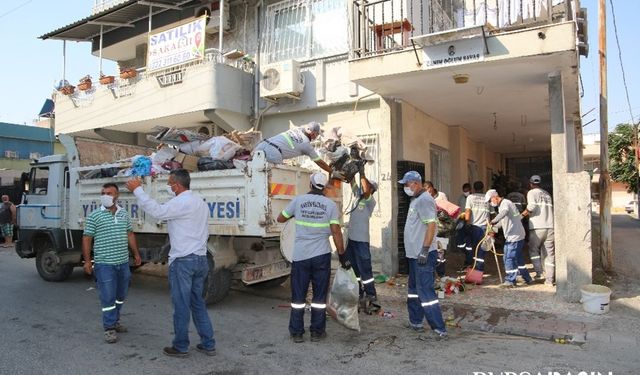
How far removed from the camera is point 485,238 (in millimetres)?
7719

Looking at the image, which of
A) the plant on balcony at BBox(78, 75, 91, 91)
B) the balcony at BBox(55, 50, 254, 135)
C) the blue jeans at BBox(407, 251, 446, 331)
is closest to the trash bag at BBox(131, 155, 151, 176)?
the balcony at BBox(55, 50, 254, 135)

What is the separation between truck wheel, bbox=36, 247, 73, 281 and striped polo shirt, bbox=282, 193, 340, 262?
5460 mm

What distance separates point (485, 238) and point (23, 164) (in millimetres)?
26785

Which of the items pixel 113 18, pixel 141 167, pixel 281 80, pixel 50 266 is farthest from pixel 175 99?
pixel 50 266

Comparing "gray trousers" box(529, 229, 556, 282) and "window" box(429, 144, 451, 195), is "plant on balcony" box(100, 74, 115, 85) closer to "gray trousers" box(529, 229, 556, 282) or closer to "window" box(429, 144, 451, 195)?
"window" box(429, 144, 451, 195)

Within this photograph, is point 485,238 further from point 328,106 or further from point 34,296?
point 34,296

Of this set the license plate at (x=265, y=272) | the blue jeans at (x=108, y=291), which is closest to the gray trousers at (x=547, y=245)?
the license plate at (x=265, y=272)

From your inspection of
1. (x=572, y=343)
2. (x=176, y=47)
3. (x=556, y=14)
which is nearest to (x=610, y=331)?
(x=572, y=343)

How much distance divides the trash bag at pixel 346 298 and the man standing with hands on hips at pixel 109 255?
2.34 metres

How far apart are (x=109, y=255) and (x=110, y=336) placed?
84 cm

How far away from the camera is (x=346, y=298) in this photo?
519 centimetres

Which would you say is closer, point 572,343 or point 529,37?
point 572,343

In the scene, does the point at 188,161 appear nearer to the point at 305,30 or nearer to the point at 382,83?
the point at 382,83

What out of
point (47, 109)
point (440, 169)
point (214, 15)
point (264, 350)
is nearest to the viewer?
point (264, 350)
